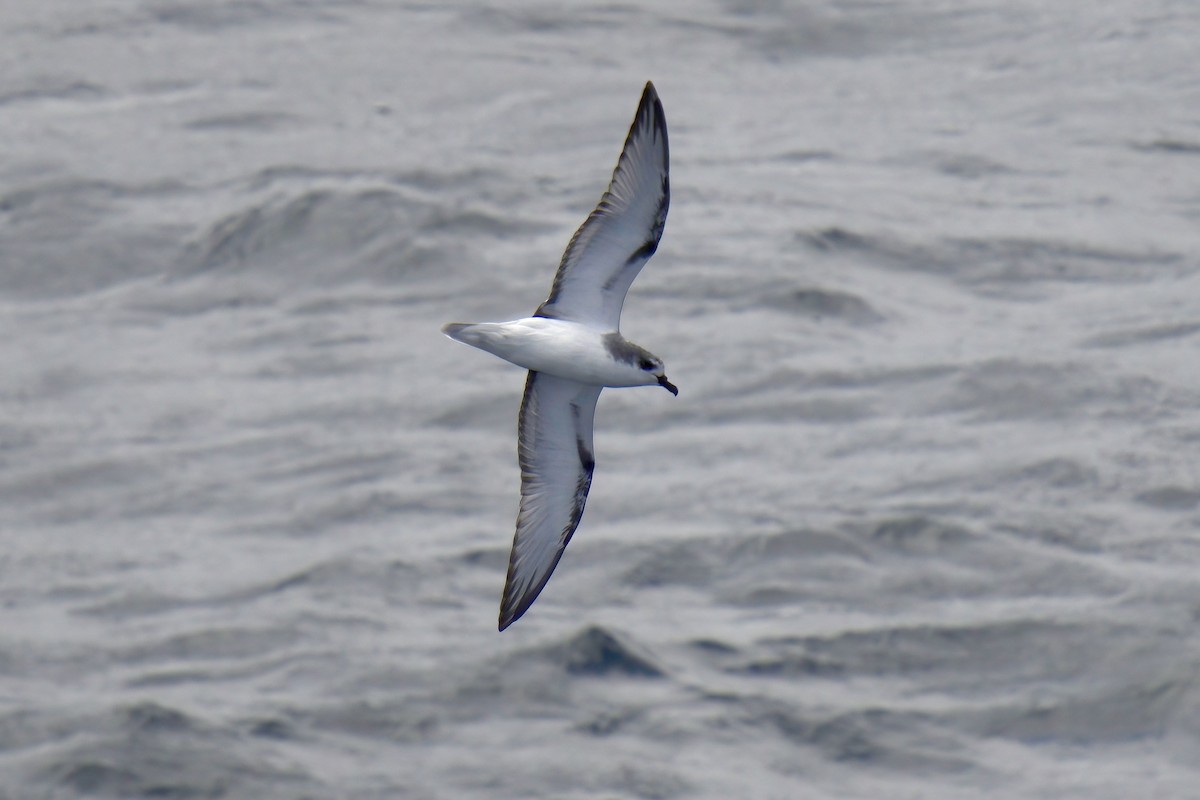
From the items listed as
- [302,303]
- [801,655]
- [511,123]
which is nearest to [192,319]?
[302,303]

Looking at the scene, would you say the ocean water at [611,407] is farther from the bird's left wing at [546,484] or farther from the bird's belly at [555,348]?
the bird's belly at [555,348]

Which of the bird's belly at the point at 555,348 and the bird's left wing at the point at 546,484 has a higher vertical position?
the bird's belly at the point at 555,348

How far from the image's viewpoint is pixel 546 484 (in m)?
14.0

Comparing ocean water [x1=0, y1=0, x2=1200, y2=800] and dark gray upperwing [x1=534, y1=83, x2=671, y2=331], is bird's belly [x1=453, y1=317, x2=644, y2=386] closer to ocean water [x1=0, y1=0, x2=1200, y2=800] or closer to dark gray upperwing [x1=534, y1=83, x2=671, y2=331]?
dark gray upperwing [x1=534, y1=83, x2=671, y2=331]

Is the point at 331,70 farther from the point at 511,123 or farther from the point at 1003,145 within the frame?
the point at 1003,145

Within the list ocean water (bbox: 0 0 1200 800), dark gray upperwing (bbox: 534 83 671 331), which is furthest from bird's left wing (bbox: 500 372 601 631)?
ocean water (bbox: 0 0 1200 800)

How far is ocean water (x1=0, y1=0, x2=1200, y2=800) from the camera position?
2258 cm

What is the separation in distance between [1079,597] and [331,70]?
17.3 meters

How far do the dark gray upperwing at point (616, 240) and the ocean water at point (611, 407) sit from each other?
946 centimetres

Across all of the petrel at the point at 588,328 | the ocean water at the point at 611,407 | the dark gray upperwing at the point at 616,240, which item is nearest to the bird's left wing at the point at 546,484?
the petrel at the point at 588,328

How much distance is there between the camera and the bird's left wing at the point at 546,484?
13.8m

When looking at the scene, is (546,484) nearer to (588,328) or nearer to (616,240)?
(588,328)

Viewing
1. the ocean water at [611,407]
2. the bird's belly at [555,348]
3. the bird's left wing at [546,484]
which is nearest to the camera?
the bird's belly at [555,348]

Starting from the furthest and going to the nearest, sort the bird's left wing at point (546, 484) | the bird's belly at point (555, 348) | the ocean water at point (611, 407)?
the ocean water at point (611, 407), the bird's left wing at point (546, 484), the bird's belly at point (555, 348)
